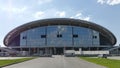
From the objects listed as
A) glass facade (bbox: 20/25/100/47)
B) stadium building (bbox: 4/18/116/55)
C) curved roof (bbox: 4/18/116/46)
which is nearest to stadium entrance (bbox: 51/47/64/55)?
stadium building (bbox: 4/18/116/55)

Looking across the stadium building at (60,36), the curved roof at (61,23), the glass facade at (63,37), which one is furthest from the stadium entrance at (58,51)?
the curved roof at (61,23)

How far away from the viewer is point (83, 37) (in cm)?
12356

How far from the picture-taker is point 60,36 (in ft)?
406

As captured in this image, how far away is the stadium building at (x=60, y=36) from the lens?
403ft

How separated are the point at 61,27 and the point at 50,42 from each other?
844 centimetres

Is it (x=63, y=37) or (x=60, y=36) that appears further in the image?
(x=63, y=37)

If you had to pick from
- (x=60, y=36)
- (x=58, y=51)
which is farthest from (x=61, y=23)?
(x=58, y=51)

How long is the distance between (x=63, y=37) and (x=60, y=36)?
1.44 metres

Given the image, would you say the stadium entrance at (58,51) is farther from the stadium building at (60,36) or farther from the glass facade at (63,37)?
the glass facade at (63,37)

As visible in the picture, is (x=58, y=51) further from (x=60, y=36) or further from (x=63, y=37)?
(x=60, y=36)

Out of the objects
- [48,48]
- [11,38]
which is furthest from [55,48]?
[11,38]

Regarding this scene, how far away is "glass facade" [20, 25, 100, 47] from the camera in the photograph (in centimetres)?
12331

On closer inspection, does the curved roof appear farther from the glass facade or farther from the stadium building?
the glass facade

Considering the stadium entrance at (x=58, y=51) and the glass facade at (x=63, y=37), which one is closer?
the glass facade at (x=63, y=37)
